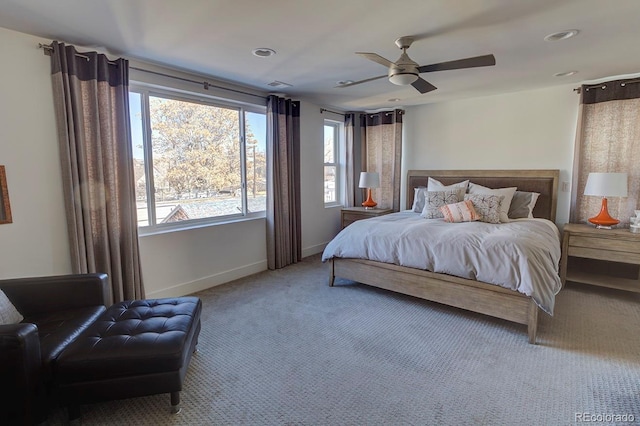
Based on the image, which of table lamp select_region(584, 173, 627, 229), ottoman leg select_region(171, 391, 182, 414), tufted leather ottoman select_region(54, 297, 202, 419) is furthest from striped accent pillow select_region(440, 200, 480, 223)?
ottoman leg select_region(171, 391, 182, 414)

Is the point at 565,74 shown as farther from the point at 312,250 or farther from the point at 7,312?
the point at 7,312

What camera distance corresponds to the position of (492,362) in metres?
2.31

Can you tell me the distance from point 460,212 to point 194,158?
3123mm

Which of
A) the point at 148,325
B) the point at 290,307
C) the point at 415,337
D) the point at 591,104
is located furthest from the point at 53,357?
the point at 591,104

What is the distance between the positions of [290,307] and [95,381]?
180 cm

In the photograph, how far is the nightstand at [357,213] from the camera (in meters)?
5.18

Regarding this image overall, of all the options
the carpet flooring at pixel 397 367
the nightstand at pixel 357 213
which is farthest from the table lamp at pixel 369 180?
the carpet flooring at pixel 397 367

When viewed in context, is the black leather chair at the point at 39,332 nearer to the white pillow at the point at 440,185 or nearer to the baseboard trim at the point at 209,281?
the baseboard trim at the point at 209,281

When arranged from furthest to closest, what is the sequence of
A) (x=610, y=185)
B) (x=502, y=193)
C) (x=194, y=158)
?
(x=502, y=193) → (x=194, y=158) → (x=610, y=185)

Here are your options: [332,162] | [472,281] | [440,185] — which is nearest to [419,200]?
[440,185]

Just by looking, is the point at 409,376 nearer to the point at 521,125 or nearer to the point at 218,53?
the point at 218,53

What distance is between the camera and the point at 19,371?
1521mm

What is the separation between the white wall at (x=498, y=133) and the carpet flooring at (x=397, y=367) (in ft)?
6.11

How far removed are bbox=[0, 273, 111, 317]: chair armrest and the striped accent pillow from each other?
11.2 ft
